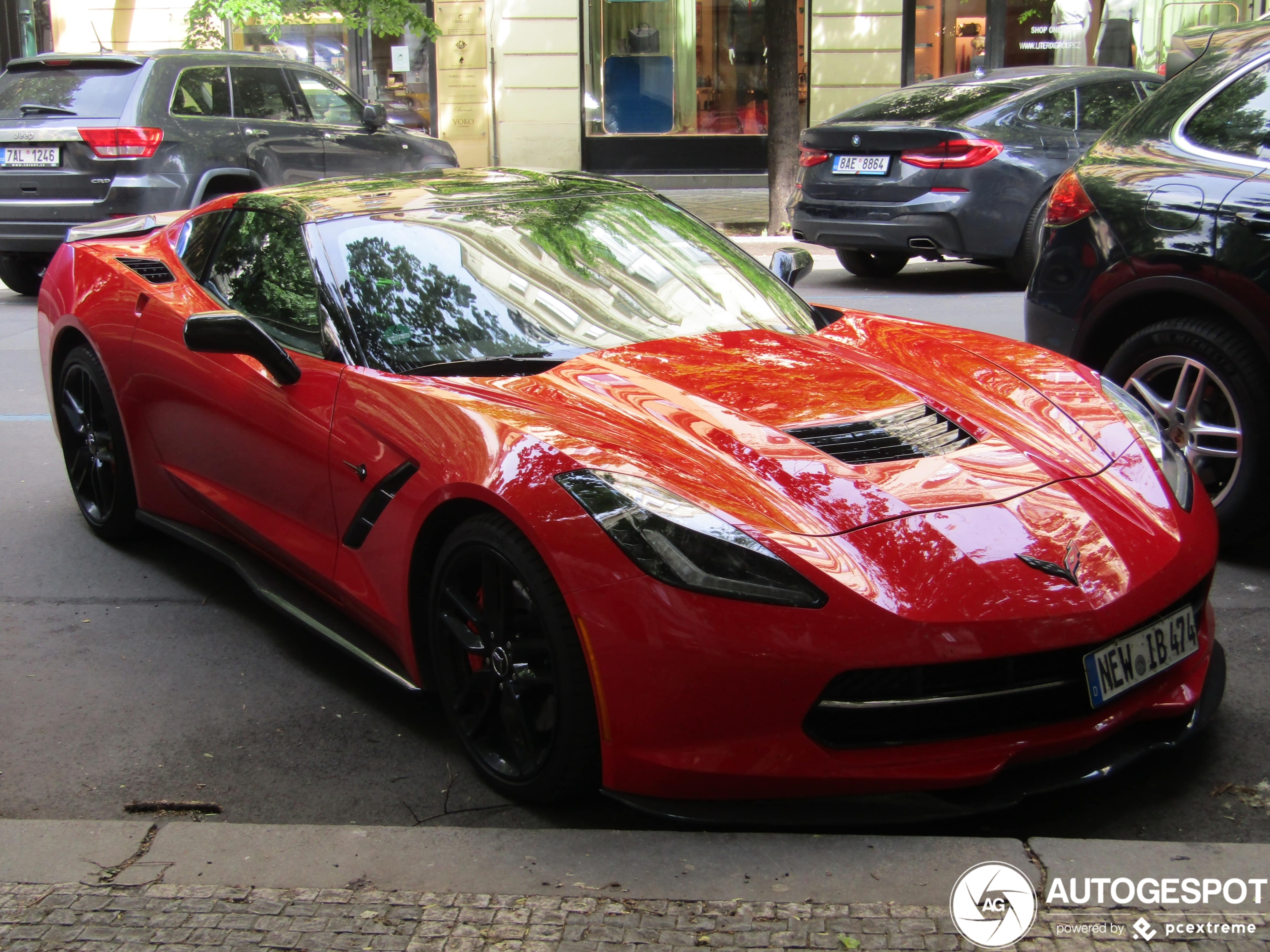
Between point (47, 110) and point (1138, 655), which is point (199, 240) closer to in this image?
point (1138, 655)

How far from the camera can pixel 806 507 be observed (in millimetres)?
2916

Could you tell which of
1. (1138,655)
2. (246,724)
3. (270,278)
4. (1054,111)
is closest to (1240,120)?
(1138,655)

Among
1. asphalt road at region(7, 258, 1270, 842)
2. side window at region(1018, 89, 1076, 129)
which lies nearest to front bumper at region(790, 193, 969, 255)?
side window at region(1018, 89, 1076, 129)

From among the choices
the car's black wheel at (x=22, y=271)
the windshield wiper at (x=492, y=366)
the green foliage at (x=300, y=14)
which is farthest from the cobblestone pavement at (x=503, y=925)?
the green foliage at (x=300, y=14)

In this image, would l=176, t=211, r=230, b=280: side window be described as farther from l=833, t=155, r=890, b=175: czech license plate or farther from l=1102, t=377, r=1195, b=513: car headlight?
l=833, t=155, r=890, b=175: czech license plate

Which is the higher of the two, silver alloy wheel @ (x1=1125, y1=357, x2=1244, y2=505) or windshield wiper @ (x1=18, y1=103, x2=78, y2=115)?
windshield wiper @ (x1=18, y1=103, x2=78, y2=115)

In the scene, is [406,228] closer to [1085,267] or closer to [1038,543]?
[1038,543]

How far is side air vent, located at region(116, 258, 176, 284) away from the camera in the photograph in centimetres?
483

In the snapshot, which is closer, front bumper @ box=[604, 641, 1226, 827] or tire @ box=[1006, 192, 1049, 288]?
front bumper @ box=[604, 641, 1226, 827]

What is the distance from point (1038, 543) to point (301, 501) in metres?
2.00

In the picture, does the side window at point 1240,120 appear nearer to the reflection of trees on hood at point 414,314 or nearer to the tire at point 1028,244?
the reflection of trees on hood at point 414,314

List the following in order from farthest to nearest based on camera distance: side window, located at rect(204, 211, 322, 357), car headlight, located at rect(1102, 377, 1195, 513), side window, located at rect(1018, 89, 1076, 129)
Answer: side window, located at rect(1018, 89, 1076, 129) → side window, located at rect(204, 211, 322, 357) → car headlight, located at rect(1102, 377, 1195, 513)

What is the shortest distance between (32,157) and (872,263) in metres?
6.66

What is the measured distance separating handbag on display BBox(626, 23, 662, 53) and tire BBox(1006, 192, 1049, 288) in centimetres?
991
